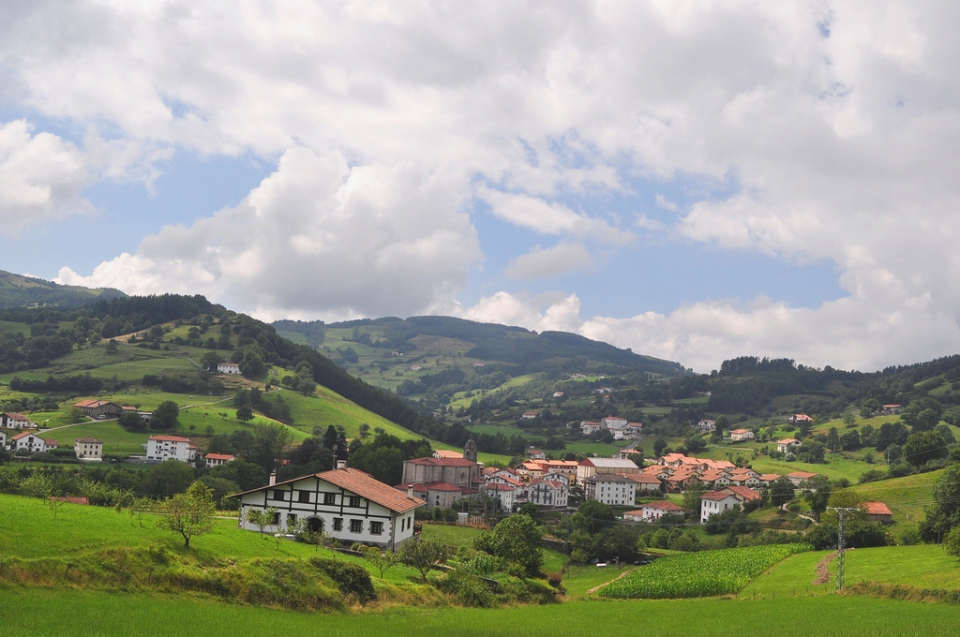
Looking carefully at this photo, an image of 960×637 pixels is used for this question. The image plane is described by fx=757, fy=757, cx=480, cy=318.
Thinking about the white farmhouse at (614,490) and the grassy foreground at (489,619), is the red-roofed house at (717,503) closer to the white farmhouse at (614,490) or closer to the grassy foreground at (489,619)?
the white farmhouse at (614,490)

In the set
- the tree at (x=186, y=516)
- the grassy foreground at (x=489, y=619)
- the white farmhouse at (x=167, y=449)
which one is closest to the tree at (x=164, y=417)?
the white farmhouse at (x=167, y=449)

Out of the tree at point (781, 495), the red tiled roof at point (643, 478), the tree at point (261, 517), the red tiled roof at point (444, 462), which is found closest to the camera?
the tree at point (261, 517)

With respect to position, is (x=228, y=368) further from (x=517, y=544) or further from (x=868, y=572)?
(x=868, y=572)

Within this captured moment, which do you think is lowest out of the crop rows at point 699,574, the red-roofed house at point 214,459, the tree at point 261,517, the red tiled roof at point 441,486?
the crop rows at point 699,574

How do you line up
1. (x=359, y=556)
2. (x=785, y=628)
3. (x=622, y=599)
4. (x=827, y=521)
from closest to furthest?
(x=785, y=628) < (x=359, y=556) < (x=622, y=599) < (x=827, y=521)

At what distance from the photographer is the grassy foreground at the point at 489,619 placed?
21719mm

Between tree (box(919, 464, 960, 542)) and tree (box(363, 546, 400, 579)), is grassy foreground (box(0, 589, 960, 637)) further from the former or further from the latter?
tree (box(919, 464, 960, 542))

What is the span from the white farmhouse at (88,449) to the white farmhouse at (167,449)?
701cm

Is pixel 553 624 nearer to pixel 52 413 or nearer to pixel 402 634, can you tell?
pixel 402 634

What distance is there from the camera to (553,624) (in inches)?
1337

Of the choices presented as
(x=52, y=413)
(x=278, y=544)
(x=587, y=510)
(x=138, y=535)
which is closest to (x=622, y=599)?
(x=278, y=544)

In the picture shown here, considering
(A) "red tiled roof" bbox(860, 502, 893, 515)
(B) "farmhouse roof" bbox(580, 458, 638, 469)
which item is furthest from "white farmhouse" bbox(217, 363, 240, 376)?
(A) "red tiled roof" bbox(860, 502, 893, 515)

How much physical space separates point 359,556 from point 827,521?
49.9m

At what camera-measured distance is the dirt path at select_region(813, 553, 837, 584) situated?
4904cm
